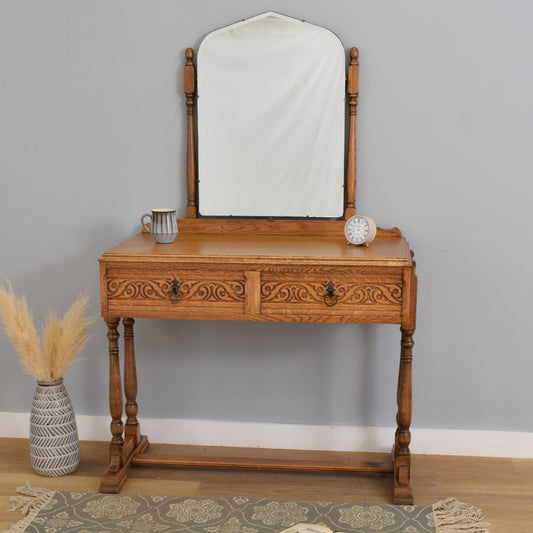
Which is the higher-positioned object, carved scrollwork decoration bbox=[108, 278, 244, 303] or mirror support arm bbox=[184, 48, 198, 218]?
mirror support arm bbox=[184, 48, 198, 218]

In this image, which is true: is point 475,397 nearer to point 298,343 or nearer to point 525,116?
point 298,343

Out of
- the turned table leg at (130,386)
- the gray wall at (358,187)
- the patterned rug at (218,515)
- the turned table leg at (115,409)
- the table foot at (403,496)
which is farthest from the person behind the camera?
the turned table leg at (130,386)

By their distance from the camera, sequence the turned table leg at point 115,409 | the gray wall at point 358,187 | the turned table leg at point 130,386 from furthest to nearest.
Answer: the turned table leg at point 130,386
the gray wall at point 358,187
the turned table leg at point 115,409

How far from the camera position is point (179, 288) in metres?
2.51

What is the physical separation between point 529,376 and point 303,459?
995 millimetres

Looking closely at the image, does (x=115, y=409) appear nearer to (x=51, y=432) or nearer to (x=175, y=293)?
(x=51, y=432)

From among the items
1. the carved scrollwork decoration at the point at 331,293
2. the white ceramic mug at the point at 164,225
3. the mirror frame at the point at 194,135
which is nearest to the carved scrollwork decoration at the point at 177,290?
the carved scrollwork decoration at the point at 331,293

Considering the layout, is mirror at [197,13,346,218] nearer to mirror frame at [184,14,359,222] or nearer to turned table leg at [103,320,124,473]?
mirror frame at [184,14,359,222]

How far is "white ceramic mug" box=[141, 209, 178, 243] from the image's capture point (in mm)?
2627

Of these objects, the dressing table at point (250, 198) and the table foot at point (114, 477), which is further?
the table foot at point (114, 477)

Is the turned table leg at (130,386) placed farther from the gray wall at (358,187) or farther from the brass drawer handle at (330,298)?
the brass drawer handle at (330,298)

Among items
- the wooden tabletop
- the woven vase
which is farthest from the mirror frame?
the woven vase

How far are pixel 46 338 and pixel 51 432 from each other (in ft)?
1.20

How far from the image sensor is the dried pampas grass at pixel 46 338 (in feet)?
9.10
